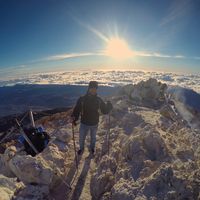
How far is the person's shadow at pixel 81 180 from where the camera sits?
970 centimetres

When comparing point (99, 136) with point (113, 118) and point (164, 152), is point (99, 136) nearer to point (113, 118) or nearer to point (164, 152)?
point (113, 118)

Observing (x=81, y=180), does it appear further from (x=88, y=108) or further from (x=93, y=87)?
(x=93, y=87)

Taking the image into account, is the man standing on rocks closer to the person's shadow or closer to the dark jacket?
the dark jacket

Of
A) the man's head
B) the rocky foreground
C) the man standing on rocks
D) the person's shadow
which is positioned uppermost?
the man's head

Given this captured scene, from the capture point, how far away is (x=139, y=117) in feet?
65.8

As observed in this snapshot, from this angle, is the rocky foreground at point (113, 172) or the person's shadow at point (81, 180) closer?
the rocky foreground at point (113, 172)

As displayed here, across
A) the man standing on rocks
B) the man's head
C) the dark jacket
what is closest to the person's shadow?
the man standing on rocks

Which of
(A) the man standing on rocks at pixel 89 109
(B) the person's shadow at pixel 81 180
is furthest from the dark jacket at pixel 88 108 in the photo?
(B) the person's shadow at pixel 81 180

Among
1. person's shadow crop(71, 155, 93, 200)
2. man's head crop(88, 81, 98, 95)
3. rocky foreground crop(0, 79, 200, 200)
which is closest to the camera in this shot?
rocky foreground crop(0, 79, 200, 200)

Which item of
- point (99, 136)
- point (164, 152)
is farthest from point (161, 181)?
point (99, 136)

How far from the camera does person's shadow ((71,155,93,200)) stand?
970 cm

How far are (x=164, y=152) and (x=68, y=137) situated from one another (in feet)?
20.9

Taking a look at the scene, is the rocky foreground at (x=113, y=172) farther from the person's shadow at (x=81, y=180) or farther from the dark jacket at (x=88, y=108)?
the dark jacket at (x=88, y=108)

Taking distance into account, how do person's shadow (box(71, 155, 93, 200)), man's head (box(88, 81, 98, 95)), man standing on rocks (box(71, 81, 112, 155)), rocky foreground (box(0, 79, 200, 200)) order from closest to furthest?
rocky foreground (box(0, 79, 200, 200)), person's shadow (box(71, 155, 93, 200)), man's head (box(88, 81, 98, 95)), man standing on rocks (box(71, 81, 112, 155))
